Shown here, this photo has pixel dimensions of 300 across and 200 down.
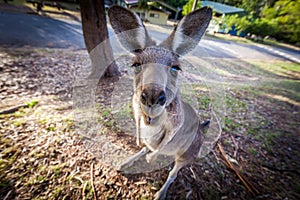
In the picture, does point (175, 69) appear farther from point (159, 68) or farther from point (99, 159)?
point (99, 159)

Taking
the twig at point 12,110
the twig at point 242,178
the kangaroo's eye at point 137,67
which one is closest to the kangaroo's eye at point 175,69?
the kangaroo's eye at point 137,67

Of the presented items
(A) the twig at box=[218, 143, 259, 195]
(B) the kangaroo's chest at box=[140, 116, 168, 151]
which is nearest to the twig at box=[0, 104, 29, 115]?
(B) the kangaroo's chest at box=[140, 116, 168, 151]

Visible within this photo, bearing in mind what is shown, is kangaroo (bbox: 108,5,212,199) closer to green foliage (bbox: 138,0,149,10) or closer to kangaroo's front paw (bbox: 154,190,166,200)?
kangaroo's front paw (bbox: 154,190,166,200)

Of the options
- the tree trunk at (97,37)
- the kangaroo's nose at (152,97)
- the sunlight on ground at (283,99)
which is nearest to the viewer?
the kangaroo's nose at (152,97)

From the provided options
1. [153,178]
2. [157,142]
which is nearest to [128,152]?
[153,178]

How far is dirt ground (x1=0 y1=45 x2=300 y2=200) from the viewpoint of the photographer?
56.4 inches

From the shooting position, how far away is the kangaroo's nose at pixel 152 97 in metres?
0.87

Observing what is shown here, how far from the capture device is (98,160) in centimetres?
172

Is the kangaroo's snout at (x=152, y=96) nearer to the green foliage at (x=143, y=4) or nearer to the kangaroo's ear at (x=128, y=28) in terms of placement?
the kangaroo's ear at (x=128, y=28)

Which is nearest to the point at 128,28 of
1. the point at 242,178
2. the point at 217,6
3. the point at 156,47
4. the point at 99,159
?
the point at 156,47

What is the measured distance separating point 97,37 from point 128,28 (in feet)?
7.01

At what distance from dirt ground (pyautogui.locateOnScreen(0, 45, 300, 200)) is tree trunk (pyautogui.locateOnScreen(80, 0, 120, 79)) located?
0.62 metres

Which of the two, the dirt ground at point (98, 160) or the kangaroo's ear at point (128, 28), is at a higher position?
the kangaroo's ear at point (128, 28)

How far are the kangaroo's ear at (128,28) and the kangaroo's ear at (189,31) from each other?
0.20 m
